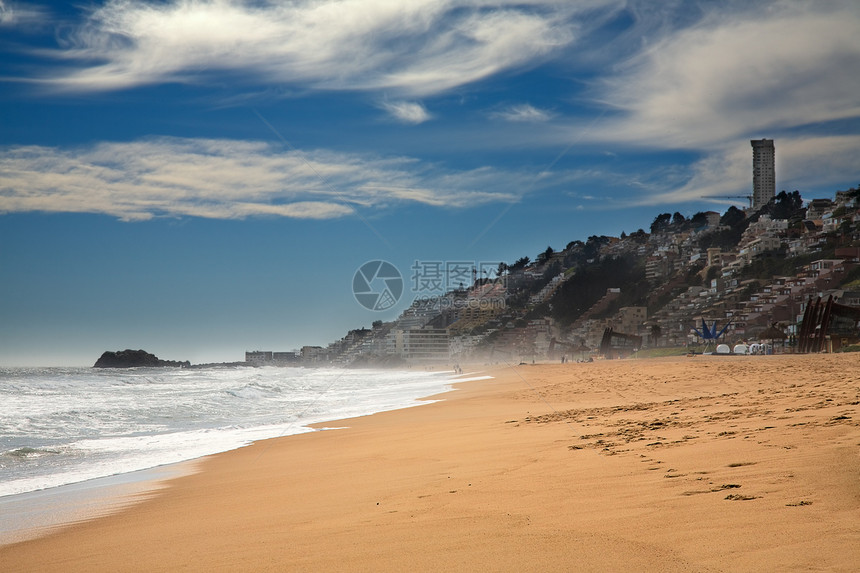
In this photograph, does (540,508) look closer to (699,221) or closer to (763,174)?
(699,221)

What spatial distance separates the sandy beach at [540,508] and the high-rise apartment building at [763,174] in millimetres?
211092

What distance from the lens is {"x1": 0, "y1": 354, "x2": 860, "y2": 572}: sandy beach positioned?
3.17 m

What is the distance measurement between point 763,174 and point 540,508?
22213 cm

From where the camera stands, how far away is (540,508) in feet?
13.9

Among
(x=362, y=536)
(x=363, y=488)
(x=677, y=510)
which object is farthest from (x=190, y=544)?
(x=677, y=510)

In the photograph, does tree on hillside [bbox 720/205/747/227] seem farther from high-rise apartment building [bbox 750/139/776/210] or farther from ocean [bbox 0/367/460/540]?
ocean [bbox 0/367/460/540]

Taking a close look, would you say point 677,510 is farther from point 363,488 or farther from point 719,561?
point 363,488

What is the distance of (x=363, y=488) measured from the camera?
592cm

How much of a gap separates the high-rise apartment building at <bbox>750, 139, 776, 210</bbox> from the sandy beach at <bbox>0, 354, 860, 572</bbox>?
211092 mm

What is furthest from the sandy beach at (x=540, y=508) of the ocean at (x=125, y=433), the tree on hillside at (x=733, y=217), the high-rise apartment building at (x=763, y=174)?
the high-rise apartment building at (x=763, y=174)

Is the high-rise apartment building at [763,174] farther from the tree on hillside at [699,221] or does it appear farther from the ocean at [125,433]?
the ocean at [125,433]

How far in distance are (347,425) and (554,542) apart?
1037cm

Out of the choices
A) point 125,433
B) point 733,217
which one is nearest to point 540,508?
point 125,433

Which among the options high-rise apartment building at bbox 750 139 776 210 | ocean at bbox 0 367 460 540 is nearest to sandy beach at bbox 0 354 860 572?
ocean at bbox 0 367 460 540
